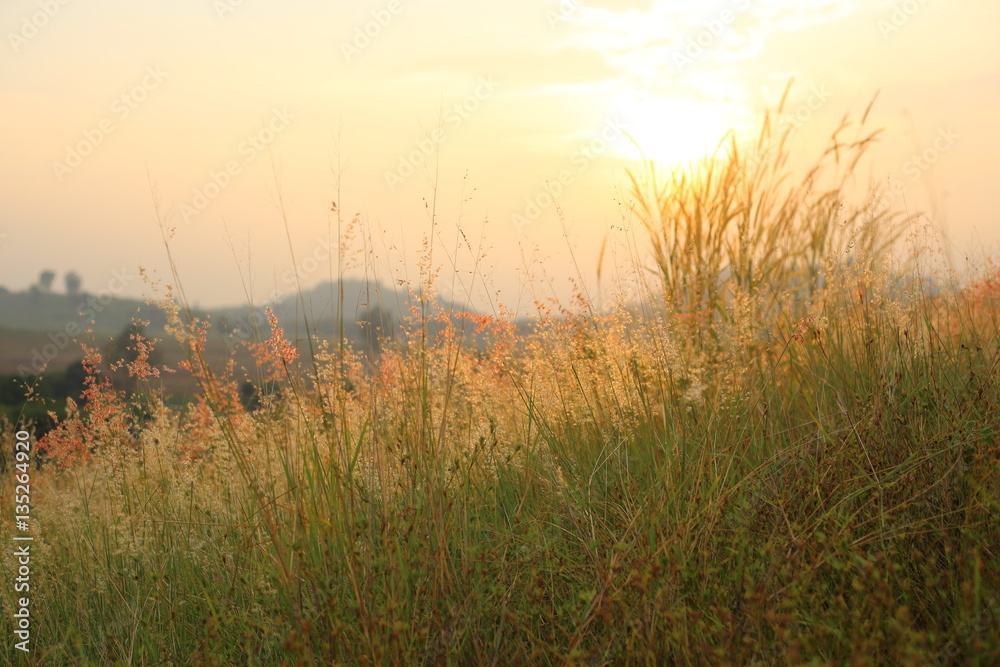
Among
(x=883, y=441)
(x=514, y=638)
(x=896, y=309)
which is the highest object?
(x=896, y=309)

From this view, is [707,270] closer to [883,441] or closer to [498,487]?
[883,441]

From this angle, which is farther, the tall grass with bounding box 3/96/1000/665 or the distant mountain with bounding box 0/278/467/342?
the distant mountain with bounding box 0/278/467/342

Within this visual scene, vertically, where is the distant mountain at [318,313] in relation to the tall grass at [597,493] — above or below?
above

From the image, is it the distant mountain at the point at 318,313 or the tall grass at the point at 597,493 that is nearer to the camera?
the tall grass at the point at 597,493

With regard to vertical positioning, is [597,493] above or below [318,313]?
below

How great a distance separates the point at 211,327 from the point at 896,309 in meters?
2.89

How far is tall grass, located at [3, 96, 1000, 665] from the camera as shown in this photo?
1.81 meters

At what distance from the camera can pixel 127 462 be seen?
3209 mm

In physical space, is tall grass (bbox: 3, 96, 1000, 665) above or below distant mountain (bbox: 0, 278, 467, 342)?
below

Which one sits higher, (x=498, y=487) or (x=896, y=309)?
(x=896, y=309)

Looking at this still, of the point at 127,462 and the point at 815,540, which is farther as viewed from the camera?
the point at 127,462

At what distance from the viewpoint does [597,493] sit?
104 inches

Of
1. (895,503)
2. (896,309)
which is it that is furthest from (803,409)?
(895,503)

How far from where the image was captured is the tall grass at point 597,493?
5.93ft
